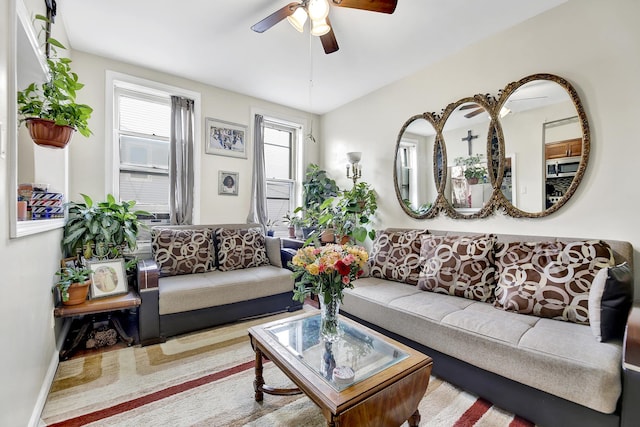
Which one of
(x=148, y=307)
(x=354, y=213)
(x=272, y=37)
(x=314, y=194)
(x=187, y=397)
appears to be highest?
(x=272, y=37)

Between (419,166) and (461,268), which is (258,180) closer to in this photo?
(419,166)

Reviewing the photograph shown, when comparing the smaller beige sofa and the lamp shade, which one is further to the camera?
the lamp shade

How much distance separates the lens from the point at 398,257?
2811 millimetres

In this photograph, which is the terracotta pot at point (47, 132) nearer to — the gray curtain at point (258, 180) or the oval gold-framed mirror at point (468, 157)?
the gray curtain at point (258, 180)

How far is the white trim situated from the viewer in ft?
9.89

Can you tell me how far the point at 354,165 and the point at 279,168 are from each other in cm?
126

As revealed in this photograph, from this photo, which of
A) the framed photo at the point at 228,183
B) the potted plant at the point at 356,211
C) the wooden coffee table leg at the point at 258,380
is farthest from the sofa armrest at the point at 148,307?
the potted plant at the point at 356,211

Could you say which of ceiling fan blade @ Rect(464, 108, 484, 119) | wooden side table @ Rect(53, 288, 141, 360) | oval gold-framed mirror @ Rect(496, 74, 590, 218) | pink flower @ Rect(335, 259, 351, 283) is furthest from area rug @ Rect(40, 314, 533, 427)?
ceiling fan blade @ Rect(464, 108, 484, 119)

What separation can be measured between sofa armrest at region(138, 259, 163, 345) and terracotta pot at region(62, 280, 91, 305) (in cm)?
37

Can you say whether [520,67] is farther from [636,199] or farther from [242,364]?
[242,364]

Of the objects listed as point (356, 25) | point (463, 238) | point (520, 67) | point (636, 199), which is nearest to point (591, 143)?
point (636, 199)

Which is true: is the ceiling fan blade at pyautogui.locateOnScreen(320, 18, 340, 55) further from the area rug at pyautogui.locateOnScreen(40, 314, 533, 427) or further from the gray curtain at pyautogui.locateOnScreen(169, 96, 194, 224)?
the area rug at pyautogui.locateOnScreen(40, 314, 533, 427)

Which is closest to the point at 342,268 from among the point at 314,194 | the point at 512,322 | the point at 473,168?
the point at 512,322

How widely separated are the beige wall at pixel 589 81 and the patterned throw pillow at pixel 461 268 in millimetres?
429
